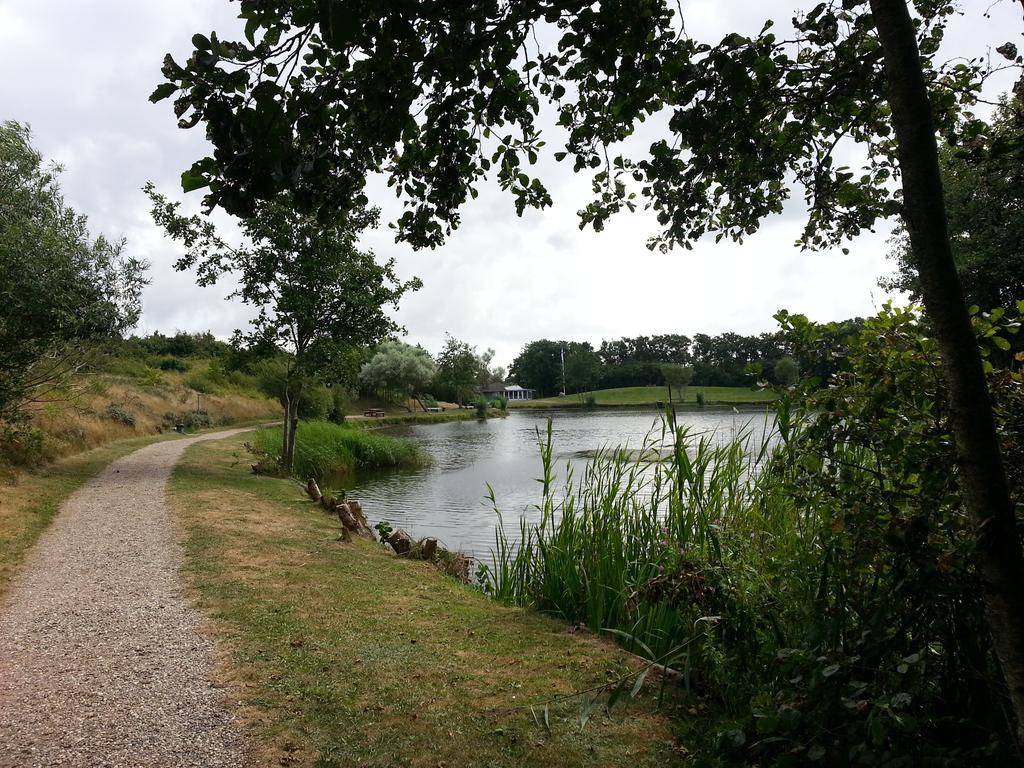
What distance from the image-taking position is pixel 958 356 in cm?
184

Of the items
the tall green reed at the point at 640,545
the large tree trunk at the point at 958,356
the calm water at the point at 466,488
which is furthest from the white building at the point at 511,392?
the large tree trunk at the point at 958,356

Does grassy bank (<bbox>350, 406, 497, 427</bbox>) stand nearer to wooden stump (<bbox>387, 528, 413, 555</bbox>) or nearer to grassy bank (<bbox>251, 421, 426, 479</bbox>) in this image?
grassy bank (<bbox>251, 421, 426, 479</bbox>)

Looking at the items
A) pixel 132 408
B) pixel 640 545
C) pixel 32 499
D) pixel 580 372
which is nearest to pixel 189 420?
pixel 132 408

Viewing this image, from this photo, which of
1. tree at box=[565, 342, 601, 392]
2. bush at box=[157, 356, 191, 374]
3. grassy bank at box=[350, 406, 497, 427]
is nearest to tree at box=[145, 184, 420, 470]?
grassy bank at box=[350, 406, 497, 427]

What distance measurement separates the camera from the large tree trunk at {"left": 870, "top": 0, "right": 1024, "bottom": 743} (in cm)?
181

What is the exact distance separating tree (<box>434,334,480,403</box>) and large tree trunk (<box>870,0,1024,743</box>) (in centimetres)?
6909

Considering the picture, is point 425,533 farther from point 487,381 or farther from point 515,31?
point 487,381

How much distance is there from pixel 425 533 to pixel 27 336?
26.8 ft

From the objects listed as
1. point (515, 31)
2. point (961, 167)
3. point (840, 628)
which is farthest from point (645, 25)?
point (840, 628)

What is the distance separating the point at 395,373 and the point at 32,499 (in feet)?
150

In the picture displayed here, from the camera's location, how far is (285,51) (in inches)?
79.8

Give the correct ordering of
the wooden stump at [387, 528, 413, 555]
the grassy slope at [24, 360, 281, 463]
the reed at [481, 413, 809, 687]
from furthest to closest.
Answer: the grassy slope at [24, 360, 281, 463]
the wooden stump at [387, 528, 413, 555]
the reed at [481, 413, 809, 687]

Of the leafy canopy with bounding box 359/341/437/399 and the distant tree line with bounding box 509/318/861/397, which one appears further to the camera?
the distant tree line with bounding box 509/318/861/397

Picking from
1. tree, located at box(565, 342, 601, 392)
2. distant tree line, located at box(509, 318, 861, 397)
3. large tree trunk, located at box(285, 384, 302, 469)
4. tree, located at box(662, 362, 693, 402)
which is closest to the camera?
tree, located at box(662, 362, 693, 402)
